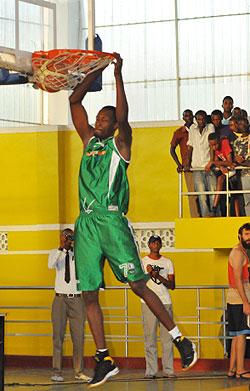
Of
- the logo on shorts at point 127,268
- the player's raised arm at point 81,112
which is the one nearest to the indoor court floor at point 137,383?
the logo on shorts at point 127,268

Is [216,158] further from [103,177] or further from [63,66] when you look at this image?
[103,177]

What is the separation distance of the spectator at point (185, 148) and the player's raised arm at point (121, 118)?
824 cm

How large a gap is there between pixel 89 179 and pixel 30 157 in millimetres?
10788

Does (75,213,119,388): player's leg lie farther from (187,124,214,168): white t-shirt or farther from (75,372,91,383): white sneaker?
(187,124,214,168): white t-shirt

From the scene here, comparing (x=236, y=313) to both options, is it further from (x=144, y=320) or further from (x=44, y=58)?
(x=44, y=58)

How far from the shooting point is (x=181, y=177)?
18203mm

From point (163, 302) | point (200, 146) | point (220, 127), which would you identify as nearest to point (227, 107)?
point (220, 127)

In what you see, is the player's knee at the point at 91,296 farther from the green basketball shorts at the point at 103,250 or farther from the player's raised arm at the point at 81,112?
the player's raised arm at the point at 81,112

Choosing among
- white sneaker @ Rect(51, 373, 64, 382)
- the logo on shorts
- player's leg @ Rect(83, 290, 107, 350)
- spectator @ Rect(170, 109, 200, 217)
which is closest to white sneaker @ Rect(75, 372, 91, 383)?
white sneaker @ Rect(51, 373, 64, 382)

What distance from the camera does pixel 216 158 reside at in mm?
17500

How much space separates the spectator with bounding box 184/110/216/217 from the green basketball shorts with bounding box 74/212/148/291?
25.8ft

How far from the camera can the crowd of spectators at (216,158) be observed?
17.3 metres

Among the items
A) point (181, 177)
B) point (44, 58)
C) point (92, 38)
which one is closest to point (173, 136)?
point (181, 177)

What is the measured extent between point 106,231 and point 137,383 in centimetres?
752
